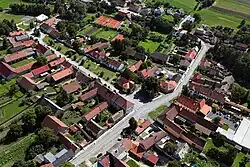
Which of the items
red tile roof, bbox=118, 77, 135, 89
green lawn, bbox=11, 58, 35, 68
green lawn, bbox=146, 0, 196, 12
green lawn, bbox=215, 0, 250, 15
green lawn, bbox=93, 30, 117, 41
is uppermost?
green lawn, bbox=215, 0, 250, 15

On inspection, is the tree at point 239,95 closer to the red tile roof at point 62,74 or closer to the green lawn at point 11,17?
the red tile roof at point 62,74

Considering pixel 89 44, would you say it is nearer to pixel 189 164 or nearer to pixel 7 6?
pixel 7 6

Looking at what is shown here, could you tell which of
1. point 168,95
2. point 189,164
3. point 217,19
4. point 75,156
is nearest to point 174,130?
point 189,164

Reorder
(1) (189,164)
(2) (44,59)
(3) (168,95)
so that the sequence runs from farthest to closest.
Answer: (2) (44,59)
(3) (168,95)
(1) (189,164)

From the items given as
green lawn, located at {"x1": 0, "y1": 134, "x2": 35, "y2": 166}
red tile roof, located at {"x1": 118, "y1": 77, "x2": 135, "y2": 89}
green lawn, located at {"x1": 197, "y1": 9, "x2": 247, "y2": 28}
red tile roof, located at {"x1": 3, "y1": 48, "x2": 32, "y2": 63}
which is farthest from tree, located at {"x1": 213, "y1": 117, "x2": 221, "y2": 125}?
red tile roof, located at {"x1": 3, "y1": 48, "x2": 32, "y2": 63}

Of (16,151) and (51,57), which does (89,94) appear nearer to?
(51,57)

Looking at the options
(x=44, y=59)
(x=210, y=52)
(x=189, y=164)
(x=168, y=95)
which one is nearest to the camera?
(x=189, y=164)

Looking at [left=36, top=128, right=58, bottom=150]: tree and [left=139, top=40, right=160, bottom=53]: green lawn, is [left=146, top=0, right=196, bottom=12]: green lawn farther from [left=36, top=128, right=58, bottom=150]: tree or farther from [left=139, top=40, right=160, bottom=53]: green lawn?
[left=36, top=128, right=58, bottom=150]: tree
